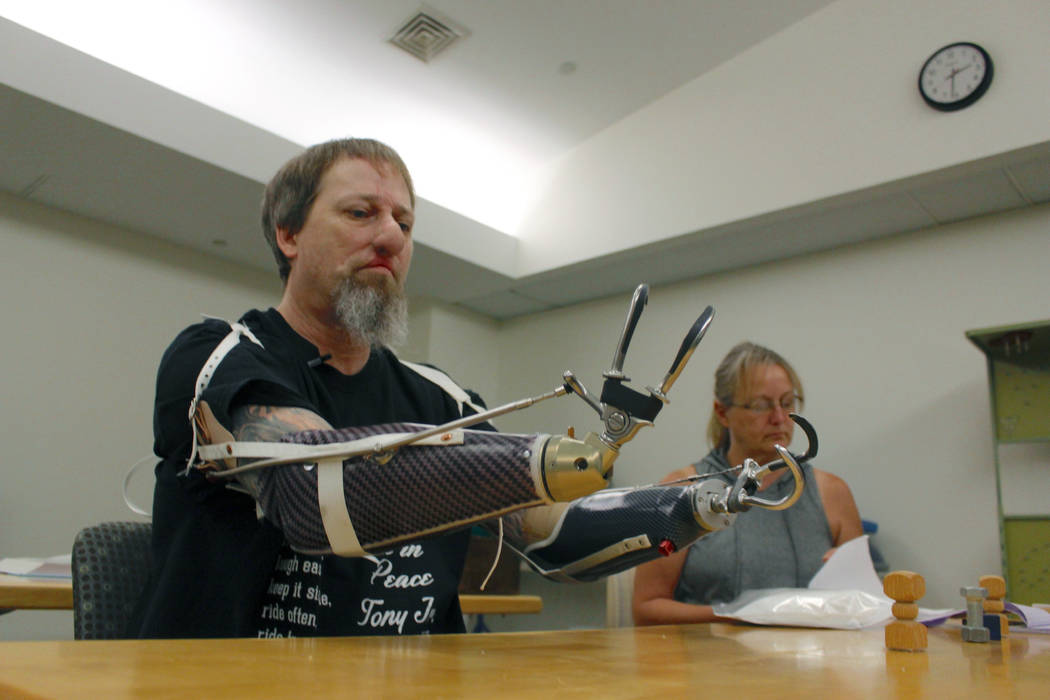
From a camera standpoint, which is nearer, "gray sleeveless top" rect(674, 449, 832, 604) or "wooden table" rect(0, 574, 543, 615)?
"wooden table" rect(0, 574, 543, 615)

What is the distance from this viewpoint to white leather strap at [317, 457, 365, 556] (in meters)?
0.69

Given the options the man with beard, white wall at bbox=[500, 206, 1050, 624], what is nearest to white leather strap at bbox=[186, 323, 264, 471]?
the man with beard

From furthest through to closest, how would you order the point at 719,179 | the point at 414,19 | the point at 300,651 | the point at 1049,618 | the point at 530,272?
1. the point at 530,272
2. the point at 719,179
3. the point at 414,19
4. the point at 1049,618
5. the point at 300,651

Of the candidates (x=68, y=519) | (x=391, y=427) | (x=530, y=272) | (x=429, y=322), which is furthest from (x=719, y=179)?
(x=68, y=519)

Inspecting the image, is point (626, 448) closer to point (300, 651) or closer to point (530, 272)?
point (530, 272)

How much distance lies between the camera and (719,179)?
3.26 meters

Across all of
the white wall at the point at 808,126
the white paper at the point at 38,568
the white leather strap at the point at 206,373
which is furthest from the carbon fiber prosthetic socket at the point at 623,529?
the white wall at the point at 808,126

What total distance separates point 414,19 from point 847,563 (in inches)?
95.3

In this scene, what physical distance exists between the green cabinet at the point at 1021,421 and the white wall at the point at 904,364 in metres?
0.17

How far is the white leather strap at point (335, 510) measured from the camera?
0.69 meters

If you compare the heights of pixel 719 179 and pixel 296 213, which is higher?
pixel 719 179

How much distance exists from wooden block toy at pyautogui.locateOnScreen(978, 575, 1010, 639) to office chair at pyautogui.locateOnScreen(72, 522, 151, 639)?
1.12m

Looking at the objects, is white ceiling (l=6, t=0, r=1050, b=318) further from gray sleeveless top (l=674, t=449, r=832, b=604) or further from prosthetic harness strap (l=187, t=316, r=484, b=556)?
prosthetic harness strap (l=187, t=316, r=484, b=556)

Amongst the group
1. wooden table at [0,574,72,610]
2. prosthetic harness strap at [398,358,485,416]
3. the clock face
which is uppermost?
the clock face
